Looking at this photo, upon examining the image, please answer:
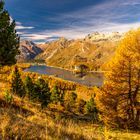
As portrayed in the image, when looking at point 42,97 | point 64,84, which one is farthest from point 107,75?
point 64,84

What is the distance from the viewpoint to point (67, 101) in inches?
3686

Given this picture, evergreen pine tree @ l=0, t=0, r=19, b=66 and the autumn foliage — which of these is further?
the autumn foliage

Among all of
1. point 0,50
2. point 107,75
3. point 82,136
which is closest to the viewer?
point 82,136

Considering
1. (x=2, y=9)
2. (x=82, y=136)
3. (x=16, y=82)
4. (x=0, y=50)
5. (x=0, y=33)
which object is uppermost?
(x=2, y=9)

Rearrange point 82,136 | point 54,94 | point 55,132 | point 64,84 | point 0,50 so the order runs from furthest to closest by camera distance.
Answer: point 64,84
point 54,94
point 0,50
point 82,136
point 55,132

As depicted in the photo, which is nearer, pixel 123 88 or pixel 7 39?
pixel 7 39

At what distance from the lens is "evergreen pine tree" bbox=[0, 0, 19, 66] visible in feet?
67.2

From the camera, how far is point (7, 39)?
822 inches

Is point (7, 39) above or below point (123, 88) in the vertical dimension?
above

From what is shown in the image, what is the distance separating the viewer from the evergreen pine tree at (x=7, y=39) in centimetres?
2049

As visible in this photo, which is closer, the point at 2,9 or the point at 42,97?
the point at 2,9

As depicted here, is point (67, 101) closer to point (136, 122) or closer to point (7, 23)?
point (136, 122)

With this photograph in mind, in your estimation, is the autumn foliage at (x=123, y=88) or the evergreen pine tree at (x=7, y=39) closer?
the evergreen pine tree at (x=7, y=39)

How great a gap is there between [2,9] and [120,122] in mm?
15908
